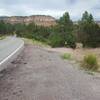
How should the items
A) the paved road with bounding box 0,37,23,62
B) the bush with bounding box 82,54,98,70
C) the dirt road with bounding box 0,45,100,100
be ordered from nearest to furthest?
the dirt road with bounding box 0,45,100,100
the bush with bounding box 82,54,98,70
the paved road with bounding box 0,37,23,62

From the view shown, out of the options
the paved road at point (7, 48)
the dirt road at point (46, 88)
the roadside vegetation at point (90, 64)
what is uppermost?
the dirt road at point (46, 88)

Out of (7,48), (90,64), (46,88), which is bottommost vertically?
(7,48)

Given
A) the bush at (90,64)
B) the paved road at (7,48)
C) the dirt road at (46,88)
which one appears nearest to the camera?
the dirt road at (46,88)

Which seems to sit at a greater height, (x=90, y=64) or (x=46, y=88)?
(x=46, y=88)

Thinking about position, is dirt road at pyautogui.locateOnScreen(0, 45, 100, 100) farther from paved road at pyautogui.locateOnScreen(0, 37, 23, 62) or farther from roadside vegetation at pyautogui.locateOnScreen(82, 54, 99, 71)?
paved road at pyautogui.locateOnScreen(0, 37, 23, 62)

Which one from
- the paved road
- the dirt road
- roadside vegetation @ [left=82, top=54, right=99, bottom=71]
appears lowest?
the paved road

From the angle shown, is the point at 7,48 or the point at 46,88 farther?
the point at 7,48

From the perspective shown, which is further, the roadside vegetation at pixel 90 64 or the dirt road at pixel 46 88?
the roadside vegetation at pixel 90 64


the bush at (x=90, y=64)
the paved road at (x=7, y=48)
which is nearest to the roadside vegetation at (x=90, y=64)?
the bush at (x=90, y=64)

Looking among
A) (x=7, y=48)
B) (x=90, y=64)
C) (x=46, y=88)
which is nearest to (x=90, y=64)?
(x=90, y=64)

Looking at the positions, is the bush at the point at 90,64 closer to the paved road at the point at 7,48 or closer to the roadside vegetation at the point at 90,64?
the roadside vegetation at the point at 90,64

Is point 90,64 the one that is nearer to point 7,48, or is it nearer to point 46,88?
point 46,88

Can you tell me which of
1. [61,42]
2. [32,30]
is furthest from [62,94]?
[32,30]

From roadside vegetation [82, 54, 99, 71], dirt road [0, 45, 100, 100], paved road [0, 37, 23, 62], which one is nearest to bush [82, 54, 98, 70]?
roadside vegetation [82, 54, 99, 71]
